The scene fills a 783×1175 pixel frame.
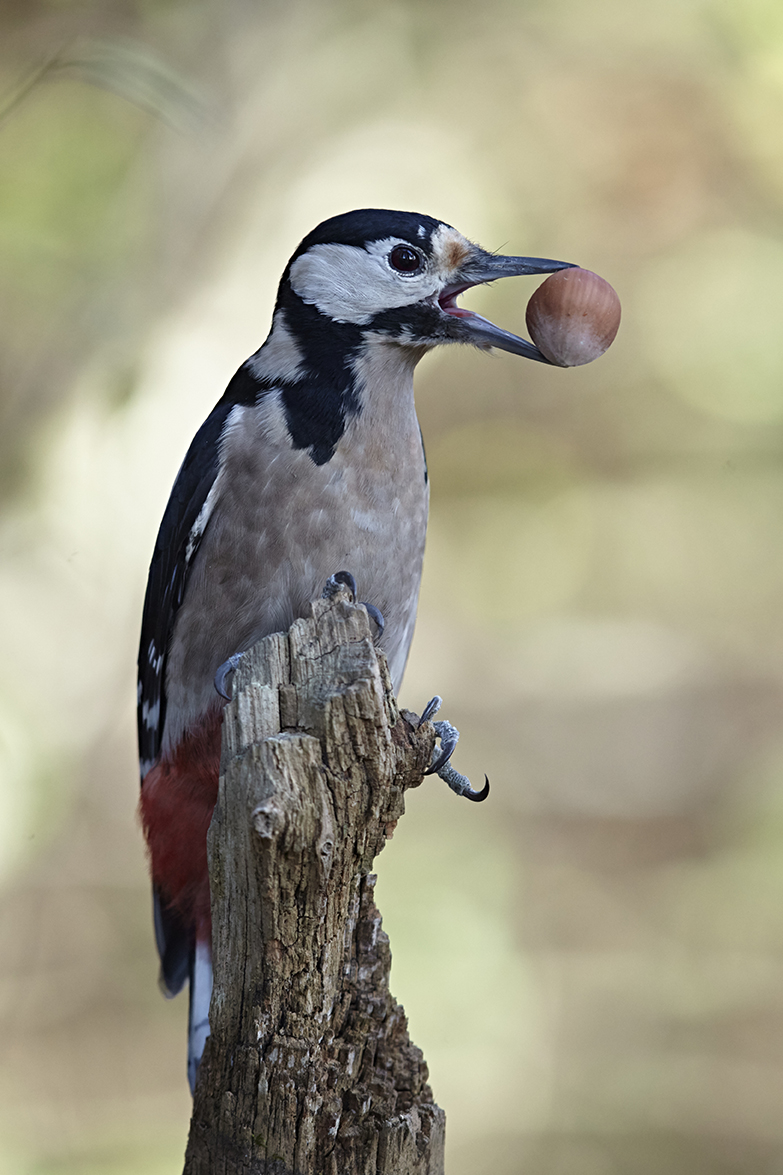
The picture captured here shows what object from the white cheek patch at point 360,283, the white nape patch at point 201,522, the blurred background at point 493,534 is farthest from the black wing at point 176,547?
the blurred background at point 493,534

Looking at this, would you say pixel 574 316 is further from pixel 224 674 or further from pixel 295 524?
pixel 224 674

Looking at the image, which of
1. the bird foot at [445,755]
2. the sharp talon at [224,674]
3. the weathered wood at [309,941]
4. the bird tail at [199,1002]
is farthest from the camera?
the bird tail at [199,1002]

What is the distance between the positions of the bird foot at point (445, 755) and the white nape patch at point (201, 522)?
20.1 inches

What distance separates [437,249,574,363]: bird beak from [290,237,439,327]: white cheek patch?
0.17 feet

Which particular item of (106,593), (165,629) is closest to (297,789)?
(165,629)

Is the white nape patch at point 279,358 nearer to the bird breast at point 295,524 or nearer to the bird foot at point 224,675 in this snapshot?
the bird breast at point 295,524

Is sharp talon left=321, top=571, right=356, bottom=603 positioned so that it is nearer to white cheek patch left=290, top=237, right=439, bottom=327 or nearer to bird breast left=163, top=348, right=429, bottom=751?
bird breast left=163, top=348, right=429, bottom=751

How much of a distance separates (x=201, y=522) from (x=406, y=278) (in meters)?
0.53

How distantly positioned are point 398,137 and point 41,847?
8.20 feet

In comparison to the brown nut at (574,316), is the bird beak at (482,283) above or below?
above

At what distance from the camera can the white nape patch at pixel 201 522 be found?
1.79 m

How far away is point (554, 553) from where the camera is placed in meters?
3.61

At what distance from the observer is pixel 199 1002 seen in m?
1.99

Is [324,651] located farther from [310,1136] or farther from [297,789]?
[310,1136]
